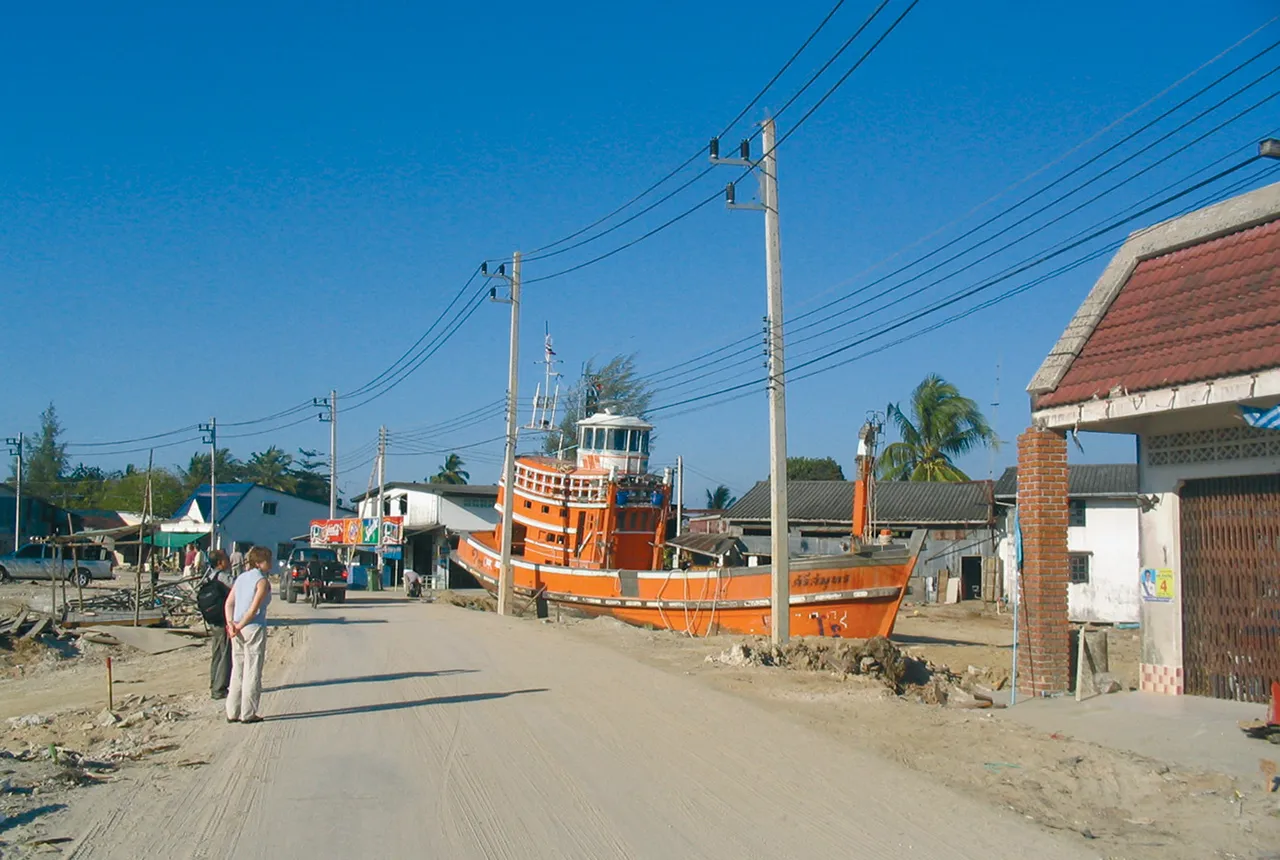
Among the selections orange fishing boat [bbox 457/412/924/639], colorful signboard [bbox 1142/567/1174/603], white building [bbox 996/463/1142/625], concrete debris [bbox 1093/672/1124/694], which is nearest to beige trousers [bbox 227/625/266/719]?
concrete debris [bbox 1093/672/1124/694]

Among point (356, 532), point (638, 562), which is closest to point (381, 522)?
point (356, 532)

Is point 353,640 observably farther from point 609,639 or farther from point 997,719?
point 997,719

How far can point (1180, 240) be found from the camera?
11.5m

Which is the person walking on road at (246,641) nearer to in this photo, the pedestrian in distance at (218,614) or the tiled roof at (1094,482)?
the pedestrian in distance at (218,614)

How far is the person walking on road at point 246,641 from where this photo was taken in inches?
406

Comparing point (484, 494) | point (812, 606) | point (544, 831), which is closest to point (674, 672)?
point (544, 831)

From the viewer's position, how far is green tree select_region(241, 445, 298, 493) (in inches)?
4028

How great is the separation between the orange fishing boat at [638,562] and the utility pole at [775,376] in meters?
6.12

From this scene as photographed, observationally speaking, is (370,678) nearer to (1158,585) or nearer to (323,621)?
(1158,585)

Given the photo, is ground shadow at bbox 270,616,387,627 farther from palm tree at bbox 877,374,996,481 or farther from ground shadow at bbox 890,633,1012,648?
palm tree at bbox 877,374,996,481

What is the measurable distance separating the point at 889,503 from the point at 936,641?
1644 centimetres

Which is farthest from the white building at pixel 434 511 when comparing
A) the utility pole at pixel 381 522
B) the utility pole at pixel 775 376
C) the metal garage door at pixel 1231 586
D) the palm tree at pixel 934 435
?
the metal garage door at pixel 1231 586

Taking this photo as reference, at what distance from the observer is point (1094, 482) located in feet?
129

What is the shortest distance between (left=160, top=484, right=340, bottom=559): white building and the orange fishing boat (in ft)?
86.5
